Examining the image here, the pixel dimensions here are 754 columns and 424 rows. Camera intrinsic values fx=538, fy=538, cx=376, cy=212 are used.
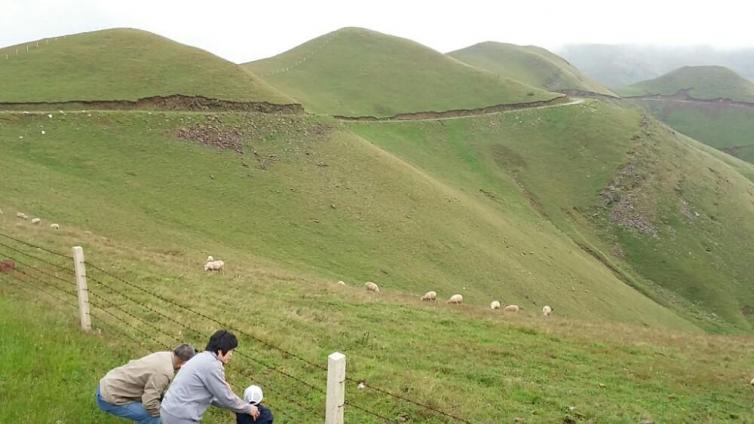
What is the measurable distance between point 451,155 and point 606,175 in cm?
2551

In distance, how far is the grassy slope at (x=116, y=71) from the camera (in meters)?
58.5

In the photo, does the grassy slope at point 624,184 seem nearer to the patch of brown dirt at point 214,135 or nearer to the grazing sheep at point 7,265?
the patch of brown dirt at point 214,135

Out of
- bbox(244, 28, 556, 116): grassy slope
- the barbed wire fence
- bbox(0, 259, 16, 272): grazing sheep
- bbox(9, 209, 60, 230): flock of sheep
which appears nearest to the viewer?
the barbed wire fence

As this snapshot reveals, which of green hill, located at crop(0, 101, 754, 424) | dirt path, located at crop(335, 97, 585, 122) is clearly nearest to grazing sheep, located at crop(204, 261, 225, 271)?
green hill, located at crop(0, 101, 754, 424)

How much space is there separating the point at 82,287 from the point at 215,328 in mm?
4567

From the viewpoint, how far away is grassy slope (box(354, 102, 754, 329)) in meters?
70.5

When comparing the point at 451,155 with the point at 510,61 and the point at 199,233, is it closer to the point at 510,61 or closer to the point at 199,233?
the point at 199,233

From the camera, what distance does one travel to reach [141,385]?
378 inches

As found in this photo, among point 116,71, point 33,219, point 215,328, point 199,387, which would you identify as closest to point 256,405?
point 199,387

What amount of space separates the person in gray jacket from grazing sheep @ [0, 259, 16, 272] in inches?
605

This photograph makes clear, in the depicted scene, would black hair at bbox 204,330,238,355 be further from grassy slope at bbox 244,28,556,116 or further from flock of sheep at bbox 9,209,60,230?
grassy slope at bbox 244,28,556,116

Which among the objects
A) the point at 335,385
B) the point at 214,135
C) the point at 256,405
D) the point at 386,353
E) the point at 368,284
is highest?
the point at 214,135

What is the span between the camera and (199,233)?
41.1 meters

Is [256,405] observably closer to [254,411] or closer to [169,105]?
[254,411]
